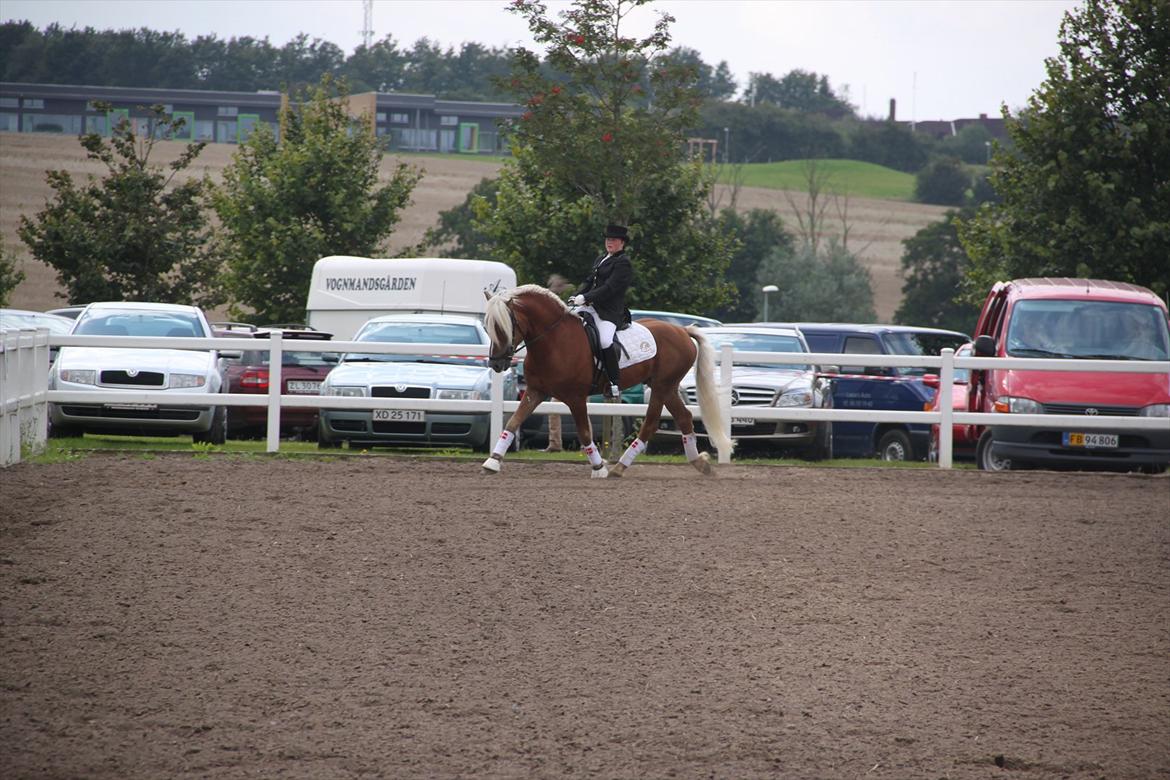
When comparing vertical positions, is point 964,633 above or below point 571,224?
below

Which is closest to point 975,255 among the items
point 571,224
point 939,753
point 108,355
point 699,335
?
point 571,224

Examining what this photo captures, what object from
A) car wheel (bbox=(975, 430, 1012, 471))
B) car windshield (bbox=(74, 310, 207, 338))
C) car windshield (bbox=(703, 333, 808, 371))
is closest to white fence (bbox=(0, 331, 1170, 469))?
car wheel (bbox=(975, 430, 1012, 471))

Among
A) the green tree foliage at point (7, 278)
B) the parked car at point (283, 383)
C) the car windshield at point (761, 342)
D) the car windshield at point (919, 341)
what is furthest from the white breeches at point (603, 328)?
the green tree foliage at point (7, 278)

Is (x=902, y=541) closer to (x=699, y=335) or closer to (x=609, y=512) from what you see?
(x=609, y=512)

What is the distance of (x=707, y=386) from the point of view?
1455cm

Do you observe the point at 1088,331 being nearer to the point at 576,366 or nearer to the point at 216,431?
the point at 576,366

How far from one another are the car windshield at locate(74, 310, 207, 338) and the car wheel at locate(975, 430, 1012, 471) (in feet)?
34.1

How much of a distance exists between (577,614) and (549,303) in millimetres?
6437

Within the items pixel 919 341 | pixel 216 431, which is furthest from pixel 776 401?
pixel 216 431

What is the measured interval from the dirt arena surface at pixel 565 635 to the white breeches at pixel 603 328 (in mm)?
1872

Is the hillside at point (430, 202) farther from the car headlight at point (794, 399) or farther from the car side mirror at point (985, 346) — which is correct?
the car side mirror at point (985, 346)

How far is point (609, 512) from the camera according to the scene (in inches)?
456

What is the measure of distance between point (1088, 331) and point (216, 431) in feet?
36.7

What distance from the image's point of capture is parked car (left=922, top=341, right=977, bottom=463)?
62.3 feet
